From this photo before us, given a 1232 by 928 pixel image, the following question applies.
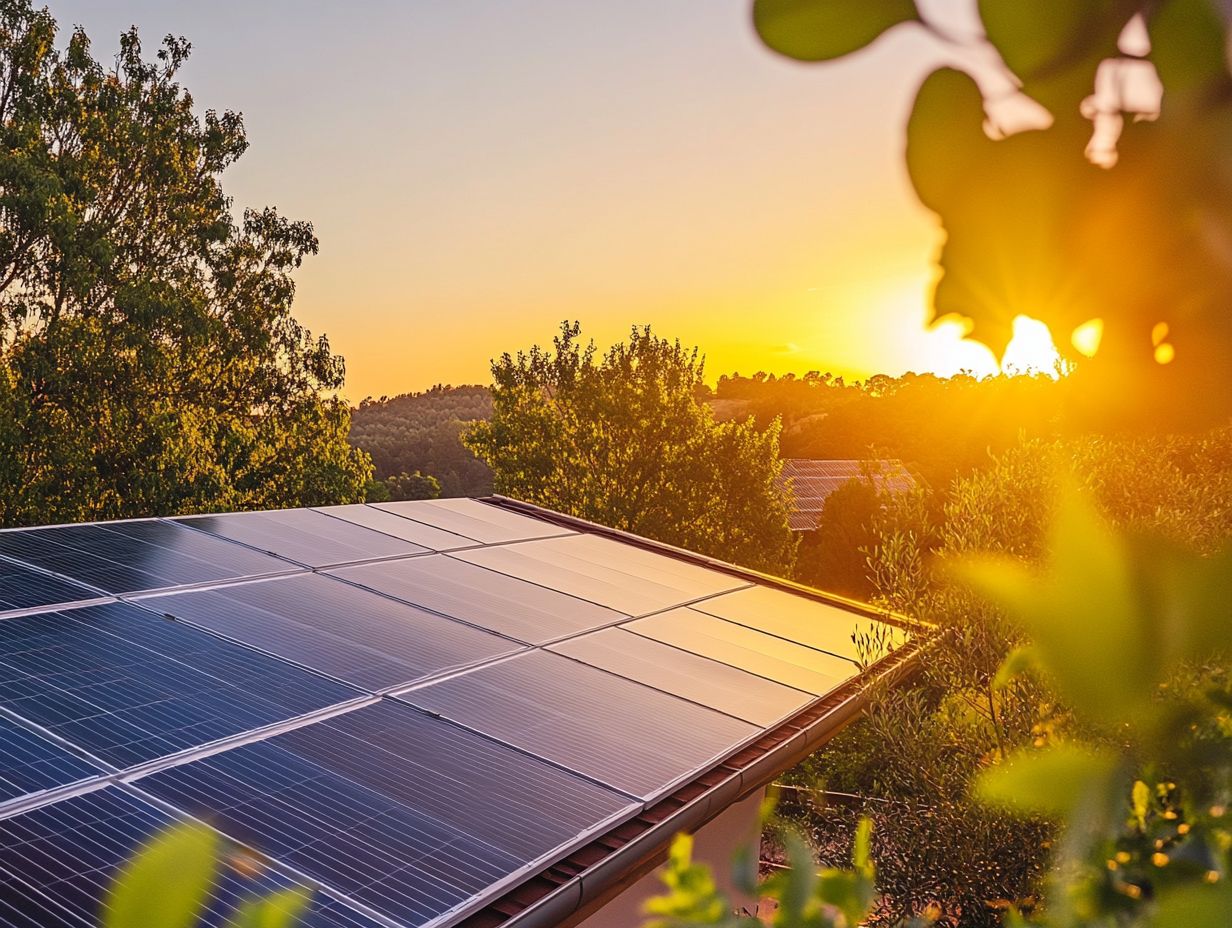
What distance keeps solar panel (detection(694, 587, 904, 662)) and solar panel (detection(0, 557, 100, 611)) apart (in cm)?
656

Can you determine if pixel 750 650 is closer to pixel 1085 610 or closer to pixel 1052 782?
pixel 1052 782

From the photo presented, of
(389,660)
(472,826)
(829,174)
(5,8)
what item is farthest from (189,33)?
(829,174)

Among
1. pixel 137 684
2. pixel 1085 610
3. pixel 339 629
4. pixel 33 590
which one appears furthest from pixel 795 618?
pixel 1085 610

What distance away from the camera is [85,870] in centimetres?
477

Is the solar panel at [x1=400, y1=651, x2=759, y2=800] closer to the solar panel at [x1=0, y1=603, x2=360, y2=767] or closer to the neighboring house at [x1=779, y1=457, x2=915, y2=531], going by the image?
the solar panel at [x1=0, y1=603, x2=360, y2=767]

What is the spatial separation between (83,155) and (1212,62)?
31.7 metres

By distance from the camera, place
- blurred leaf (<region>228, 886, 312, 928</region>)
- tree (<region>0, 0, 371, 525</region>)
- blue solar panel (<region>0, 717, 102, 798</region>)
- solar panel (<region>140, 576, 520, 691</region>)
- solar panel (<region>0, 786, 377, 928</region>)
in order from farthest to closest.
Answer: tree (<region>0, 0, 371, 525</region>) → solar panel (<region>140, 576, 520, 691</region>) → blue solar panel (<region>0, 717, 102, 798</region>) → solar panel (<region>0, 786, 377, 928</region>) → blurred leaf (<region>228, 886, 312, 928</region>)

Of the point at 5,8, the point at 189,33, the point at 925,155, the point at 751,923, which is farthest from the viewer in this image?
the point at 189,33

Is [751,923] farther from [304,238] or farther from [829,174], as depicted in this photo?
[304,238]

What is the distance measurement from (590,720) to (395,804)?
215 cm

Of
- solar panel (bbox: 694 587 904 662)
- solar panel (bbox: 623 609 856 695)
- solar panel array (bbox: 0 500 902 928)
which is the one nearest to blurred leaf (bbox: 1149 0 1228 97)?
solar panel array (bbox: 0 500 902 928)

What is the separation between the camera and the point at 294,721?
682 cm

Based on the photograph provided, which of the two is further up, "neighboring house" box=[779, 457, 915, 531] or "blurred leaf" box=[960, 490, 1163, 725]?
"blurred leaf" box=[960, 490, 1163, 725]

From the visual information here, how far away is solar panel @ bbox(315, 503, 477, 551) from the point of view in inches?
518
